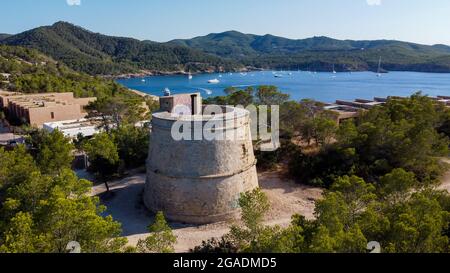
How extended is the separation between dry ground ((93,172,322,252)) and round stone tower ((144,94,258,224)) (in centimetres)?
97

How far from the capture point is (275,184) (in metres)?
24.6

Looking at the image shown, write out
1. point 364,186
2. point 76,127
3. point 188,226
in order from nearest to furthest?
point 364,186 < point 188,226 < point 76,127

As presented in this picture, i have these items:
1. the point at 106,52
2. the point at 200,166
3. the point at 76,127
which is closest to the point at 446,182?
the point at 200,166

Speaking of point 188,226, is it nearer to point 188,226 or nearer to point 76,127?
point 188,226

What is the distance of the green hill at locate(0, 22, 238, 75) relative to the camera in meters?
132

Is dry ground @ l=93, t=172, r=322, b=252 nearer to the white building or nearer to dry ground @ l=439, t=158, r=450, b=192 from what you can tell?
dry ground @ l=439, t=158, r=450, b=192

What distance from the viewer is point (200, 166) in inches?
731

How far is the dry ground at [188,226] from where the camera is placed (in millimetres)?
18016

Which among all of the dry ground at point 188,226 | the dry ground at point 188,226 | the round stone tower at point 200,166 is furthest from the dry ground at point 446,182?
the round stone tower at point 200,166

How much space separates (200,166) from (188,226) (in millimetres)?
3240

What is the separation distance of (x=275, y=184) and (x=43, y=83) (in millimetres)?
49323

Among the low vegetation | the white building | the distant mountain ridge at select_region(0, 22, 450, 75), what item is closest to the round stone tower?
the low vegetation

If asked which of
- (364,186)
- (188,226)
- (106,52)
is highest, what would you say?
(106,52)
